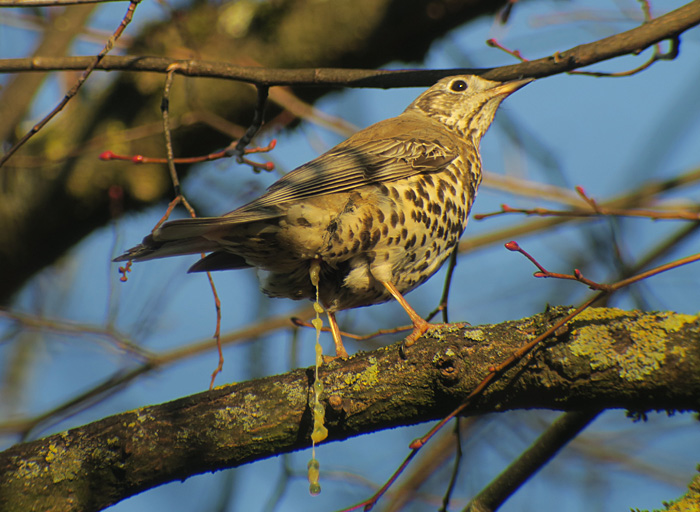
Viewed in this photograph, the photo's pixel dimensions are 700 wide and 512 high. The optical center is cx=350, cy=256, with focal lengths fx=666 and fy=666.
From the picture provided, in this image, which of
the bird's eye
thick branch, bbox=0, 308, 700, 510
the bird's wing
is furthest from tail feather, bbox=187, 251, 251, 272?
the bird's eye

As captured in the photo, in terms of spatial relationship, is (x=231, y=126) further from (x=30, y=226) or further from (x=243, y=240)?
(x=243, y=240)

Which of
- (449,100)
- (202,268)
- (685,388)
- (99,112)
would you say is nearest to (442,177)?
(449,100)

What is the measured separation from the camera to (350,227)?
3.55 metres

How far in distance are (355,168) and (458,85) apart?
1.47 meters

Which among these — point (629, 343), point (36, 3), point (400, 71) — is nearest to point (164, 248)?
point (36, 3)

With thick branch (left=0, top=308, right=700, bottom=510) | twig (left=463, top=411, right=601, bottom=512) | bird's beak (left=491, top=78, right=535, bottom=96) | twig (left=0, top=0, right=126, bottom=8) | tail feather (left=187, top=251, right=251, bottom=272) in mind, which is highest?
bird's beak (left=491, top=78, right=535, bottom=96)

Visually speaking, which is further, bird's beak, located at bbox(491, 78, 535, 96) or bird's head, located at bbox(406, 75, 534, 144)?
bird's head, located at bbox(406, 75, 534, 144)

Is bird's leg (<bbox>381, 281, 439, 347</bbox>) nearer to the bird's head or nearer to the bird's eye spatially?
the bird's head

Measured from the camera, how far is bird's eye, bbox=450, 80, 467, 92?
479 centimetres

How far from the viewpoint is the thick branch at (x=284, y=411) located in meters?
2.47

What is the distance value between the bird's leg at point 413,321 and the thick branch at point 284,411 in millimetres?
115

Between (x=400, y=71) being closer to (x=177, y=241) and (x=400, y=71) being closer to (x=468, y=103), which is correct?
(x=177, y=241)

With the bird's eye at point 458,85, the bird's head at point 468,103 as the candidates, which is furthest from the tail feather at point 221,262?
the bird's eye at point 458,85

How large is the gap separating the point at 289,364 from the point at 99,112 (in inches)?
126
